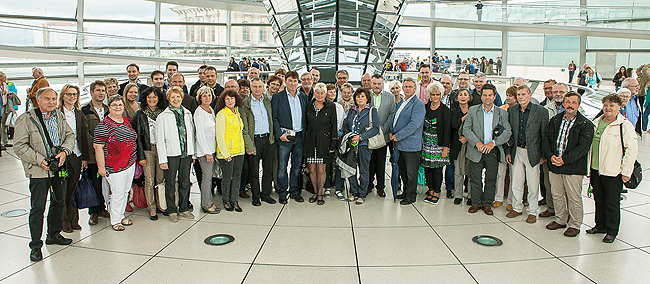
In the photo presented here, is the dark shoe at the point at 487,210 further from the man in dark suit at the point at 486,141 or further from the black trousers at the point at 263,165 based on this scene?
the black trousers at the point at 263,165

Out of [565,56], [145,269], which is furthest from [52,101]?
[565,56]

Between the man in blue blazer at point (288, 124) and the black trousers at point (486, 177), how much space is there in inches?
94.0

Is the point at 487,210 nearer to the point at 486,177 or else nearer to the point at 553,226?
the point at 486,177

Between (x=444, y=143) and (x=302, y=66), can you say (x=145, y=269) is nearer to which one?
(x=444, y=143)

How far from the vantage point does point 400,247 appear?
4.03m

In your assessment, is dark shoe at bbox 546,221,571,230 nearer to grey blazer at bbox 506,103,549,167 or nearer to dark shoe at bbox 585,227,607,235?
dark shoe at bbox 585,227,607,235

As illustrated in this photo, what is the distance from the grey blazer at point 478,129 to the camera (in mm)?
5004

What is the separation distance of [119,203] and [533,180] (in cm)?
497

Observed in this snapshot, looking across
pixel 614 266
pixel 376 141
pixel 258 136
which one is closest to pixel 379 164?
pixel 376 141

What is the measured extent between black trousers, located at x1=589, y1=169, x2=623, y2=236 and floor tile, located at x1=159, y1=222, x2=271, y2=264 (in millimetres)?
3690

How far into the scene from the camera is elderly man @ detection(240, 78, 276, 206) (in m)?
5.25

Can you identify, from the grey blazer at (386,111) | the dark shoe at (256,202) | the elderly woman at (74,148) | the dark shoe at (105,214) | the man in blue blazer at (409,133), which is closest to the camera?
the elderly woman at (74,148)

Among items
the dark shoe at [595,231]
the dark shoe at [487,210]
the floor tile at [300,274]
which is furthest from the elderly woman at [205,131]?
the dark shoe at [595,231]

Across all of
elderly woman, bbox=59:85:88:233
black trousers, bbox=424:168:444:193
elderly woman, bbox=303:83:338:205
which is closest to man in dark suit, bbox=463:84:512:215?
black trousers, bbox=424:168:444:193
